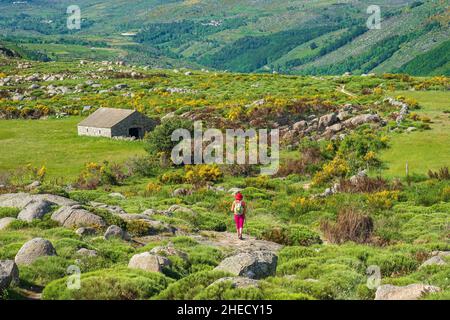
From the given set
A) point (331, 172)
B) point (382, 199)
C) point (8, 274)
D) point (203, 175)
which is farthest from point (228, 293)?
point (203, 175)

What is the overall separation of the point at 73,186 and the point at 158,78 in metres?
65.9

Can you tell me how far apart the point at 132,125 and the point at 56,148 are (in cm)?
814

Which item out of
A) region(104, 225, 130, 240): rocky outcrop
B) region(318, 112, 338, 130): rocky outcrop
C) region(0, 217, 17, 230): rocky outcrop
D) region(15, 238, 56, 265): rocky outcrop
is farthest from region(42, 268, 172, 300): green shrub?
region(318, 112, 338, 130): rocky outcrop

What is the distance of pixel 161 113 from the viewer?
7050cm

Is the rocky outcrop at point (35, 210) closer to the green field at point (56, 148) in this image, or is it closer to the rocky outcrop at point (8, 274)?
the rocky outcrop at point (8, 274)

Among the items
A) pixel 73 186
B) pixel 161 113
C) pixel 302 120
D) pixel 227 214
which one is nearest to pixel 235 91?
pixel 161 113

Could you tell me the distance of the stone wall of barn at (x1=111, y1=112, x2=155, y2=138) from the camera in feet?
193

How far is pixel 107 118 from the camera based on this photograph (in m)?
60.2

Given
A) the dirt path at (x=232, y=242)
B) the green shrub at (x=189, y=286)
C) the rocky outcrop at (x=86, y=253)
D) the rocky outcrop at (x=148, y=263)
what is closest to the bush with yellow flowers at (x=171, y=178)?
the dirt path at (x=232, y=242)

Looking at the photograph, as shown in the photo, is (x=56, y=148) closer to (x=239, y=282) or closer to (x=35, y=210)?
(x=35, y=210)

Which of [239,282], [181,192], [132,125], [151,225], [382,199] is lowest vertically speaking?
[181,192]

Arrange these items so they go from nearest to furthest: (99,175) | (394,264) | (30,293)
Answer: (30,293) < (394,264) < (99,175)

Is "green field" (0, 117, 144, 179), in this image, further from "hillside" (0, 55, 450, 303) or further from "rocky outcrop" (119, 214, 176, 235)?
"rocky outcrop" (119, 214, 176, 235)

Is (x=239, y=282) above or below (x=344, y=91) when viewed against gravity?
above
